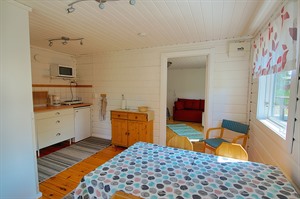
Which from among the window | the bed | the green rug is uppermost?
the window

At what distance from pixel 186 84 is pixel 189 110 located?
4.22 feet

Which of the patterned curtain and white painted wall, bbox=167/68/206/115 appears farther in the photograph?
white painted wall, bbox=167/68/206/115

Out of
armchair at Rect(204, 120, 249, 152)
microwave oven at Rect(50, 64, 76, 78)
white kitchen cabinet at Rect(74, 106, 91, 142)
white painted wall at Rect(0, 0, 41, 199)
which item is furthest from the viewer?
white kitchen cabinet at Rect(74, 106, 91, 142)

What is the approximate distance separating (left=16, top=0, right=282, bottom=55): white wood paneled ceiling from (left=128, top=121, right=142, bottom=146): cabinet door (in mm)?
1668

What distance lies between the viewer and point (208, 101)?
2.88 m

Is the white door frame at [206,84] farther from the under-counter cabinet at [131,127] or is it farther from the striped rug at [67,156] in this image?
the striped rug at [67,156]

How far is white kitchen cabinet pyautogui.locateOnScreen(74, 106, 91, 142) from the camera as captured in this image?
3668mm

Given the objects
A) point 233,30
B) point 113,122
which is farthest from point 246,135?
point 113,122

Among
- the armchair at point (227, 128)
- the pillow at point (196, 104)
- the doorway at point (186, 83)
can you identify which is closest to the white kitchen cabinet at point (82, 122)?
the armchair at point (227, 128)

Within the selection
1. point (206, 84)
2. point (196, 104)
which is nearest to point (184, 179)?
point (206, 84)

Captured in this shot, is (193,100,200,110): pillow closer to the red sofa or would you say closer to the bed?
the red sofa

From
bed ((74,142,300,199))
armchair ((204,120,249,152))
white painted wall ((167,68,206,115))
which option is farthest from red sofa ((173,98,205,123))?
bed ((74,142,300,199))

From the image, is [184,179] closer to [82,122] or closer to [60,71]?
[82,122]

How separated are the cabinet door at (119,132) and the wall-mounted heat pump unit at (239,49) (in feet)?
8.07
